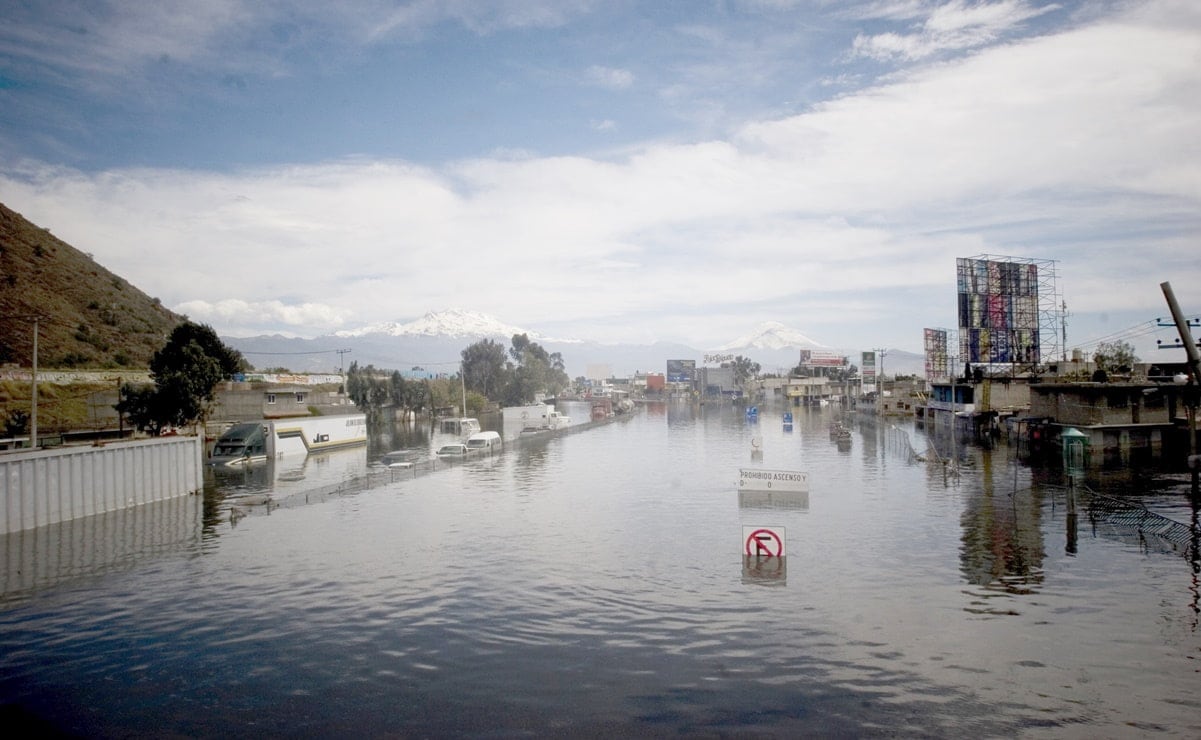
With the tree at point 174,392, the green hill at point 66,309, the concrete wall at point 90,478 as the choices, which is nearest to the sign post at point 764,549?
the concrete wall at point 90,478

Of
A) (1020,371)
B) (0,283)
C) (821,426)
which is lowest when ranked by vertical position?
(821,426)

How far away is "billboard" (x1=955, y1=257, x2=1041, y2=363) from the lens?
9119cm

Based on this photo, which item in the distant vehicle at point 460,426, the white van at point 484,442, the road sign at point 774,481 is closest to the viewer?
the road sign at point 774,481

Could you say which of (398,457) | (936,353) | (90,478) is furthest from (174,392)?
(936,353)

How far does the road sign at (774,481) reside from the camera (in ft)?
144

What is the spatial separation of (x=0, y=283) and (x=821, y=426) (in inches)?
4891

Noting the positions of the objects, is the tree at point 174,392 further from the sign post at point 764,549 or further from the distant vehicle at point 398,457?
the sign post at point 764,549

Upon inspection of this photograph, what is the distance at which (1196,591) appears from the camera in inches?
933

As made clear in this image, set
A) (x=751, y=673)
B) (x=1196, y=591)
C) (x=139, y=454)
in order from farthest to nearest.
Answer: (x=139, y=454)
(x=1196, y=591)
(x=751, y=673)

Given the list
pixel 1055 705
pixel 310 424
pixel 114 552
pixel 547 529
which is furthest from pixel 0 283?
pixel 1055 705

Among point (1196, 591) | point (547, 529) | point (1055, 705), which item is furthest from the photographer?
point (547, 529)

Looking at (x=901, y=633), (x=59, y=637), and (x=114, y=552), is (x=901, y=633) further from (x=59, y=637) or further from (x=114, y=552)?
(x=114, y=552)

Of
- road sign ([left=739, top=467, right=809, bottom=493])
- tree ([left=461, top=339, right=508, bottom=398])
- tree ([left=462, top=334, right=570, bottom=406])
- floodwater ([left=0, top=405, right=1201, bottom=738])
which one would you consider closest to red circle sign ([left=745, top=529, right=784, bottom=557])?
floodwater ([left=0, top=405, right=1201, bottom=738])

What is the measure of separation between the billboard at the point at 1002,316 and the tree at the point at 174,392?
84.5 meters
